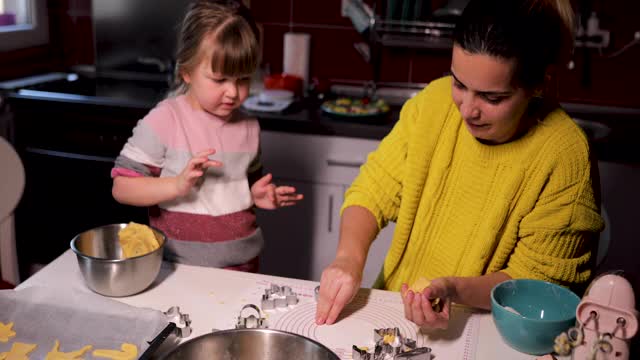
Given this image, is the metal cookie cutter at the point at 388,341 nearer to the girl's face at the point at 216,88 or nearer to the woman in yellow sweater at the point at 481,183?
the woman in yellow sweater at the point at 481,183

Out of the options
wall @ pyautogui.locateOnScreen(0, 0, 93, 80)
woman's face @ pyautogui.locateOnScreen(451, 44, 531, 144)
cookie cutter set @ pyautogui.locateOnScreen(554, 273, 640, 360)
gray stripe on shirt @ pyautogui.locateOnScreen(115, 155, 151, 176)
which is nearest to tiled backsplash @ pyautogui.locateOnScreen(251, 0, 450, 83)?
wall @ pyautogui.locateOnScreen(0, 0, 93, 80)

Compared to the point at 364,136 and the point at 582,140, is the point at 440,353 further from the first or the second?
the point at 364,136

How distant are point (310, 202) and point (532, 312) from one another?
4.36 feet

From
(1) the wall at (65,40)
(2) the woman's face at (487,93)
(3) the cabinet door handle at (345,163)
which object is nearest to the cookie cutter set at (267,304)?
(2) the woman's face at (487,93)

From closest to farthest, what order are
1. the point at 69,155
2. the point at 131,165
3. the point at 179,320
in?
the point at 179,320
the point at 131,165
the point at 69,155

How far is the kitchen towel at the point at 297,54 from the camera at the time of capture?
2.69 metres

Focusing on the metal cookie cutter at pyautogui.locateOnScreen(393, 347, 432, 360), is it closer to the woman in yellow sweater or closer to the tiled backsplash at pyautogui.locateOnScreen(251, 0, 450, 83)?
the woman in yellow sweater

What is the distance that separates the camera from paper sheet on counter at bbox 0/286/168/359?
3.44 feet

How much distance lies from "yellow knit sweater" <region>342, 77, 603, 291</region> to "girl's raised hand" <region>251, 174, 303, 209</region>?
175 mm

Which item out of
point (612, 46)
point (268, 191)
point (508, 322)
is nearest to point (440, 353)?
point (508, 322)

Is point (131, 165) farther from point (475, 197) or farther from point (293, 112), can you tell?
point (293, 112)

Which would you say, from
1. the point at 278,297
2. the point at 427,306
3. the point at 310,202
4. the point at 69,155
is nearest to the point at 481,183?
the point at 427,306

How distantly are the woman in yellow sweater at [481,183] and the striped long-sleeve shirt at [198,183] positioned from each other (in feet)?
1.02

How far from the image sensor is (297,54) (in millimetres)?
2705
